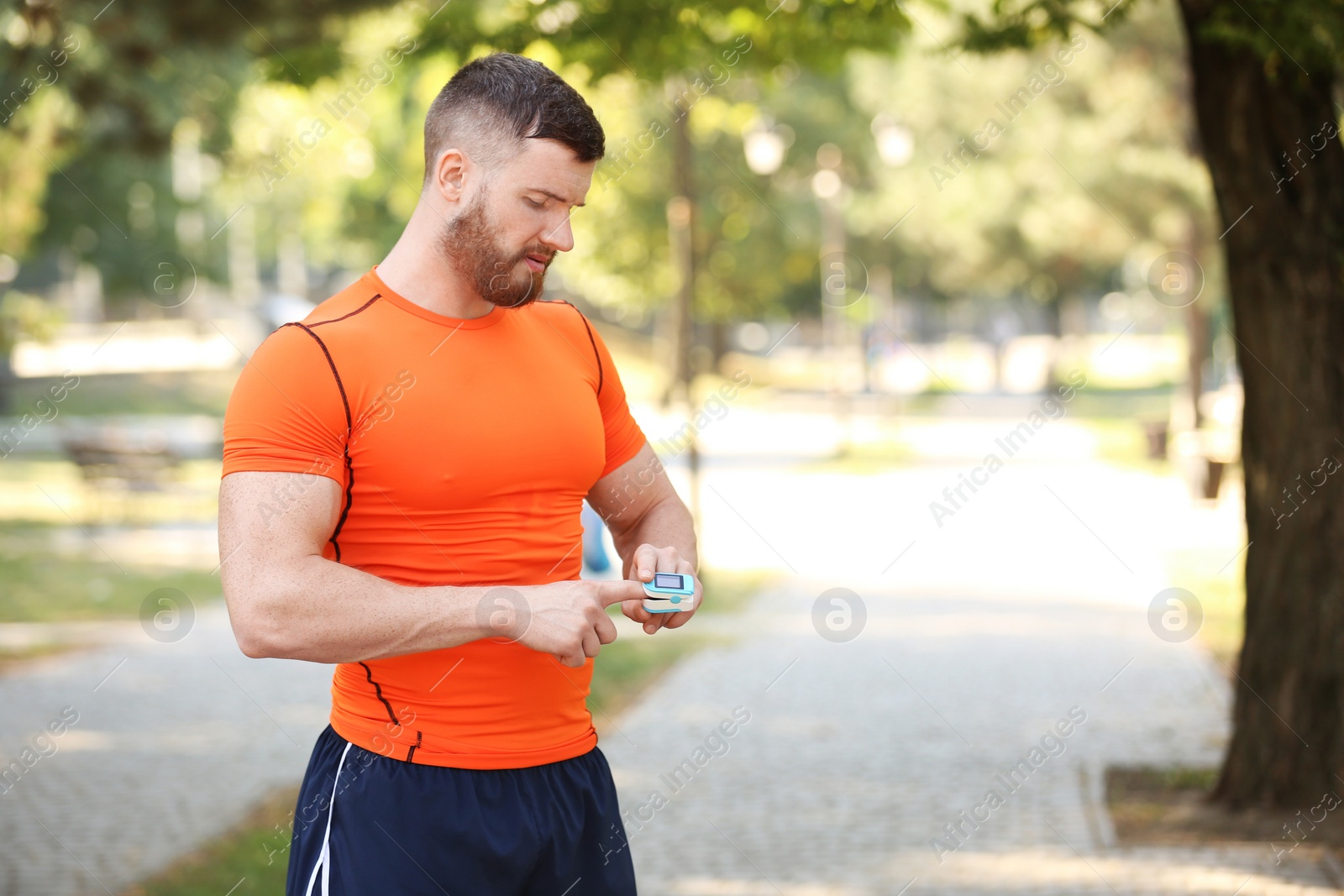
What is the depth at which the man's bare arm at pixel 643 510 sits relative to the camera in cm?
267

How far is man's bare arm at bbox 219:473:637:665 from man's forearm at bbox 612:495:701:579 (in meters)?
0.50

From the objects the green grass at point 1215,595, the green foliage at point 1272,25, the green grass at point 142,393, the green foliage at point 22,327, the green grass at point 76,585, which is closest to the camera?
the green foliage at point 1272,25

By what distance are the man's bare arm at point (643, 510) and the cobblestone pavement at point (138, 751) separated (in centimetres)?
359

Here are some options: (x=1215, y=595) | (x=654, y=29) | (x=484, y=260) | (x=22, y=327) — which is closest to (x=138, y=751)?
(x=654, y=29)

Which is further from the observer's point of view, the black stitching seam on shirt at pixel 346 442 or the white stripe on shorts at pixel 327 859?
the white stripe on shorts at pixel 327 859

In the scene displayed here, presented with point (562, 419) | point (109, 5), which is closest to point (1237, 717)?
point (562, 419)

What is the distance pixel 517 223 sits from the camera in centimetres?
226

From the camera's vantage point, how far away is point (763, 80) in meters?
7.83

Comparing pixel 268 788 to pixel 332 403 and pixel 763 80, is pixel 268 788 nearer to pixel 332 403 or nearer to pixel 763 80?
pixel 763 80

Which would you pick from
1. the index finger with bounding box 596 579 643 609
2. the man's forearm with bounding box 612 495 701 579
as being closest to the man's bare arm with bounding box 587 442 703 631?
the man's forearm with bounding box 612 495 701 579

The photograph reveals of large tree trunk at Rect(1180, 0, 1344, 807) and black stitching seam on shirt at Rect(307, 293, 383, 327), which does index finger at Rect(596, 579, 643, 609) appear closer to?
black stitching seam on shirt at Rect(307, 293, 383, 327)

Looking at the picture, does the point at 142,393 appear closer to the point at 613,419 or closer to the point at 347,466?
the point at 613,419

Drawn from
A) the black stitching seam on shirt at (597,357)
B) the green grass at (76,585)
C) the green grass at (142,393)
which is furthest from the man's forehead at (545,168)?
the green grass at (142,393)

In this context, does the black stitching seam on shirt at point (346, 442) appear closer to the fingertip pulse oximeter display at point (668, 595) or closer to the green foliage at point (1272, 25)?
the fingertip pulse oximeter display at point (668, 595)
